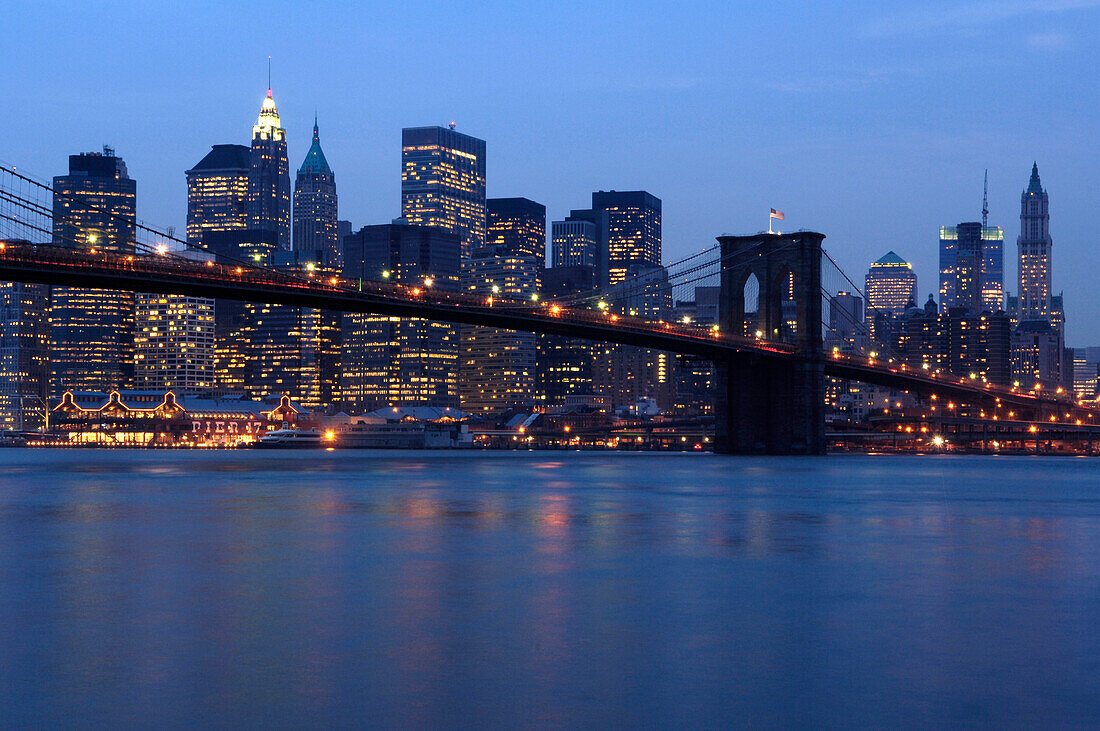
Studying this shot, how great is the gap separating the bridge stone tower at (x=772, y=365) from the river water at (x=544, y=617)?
4613 cm

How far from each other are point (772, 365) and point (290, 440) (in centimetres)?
8410

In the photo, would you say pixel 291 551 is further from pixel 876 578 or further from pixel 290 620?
pixel 876 578

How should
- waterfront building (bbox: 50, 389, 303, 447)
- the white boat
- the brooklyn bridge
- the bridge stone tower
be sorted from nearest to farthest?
the brooklyn bridge
the bridge stone tower
the white boat
waterfront building (bbox: 50, 389, 303, 447)

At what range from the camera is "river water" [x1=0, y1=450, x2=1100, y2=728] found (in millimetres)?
11742

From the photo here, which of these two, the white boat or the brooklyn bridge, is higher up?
the brooklyn bridge

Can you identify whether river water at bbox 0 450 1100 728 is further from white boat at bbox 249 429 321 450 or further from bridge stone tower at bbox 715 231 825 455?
white boat at bbox 249 429 321 450

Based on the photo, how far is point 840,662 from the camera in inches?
542

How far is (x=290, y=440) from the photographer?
153m

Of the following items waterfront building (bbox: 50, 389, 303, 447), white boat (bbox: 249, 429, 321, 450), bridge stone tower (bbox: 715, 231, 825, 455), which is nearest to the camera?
bridge stone tower (bbox: 715, 231, 825, 455)

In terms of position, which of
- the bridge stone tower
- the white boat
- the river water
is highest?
the bridge stone tower

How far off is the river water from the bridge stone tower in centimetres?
4613

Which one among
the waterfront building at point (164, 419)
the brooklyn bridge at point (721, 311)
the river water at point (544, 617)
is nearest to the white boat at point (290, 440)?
the waterfront building at point (164, 419)

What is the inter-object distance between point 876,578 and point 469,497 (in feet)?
75.9

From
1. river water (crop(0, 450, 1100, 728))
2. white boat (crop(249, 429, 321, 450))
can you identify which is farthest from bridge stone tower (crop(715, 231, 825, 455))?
white boat (crop(249, 429, 321, 450))
